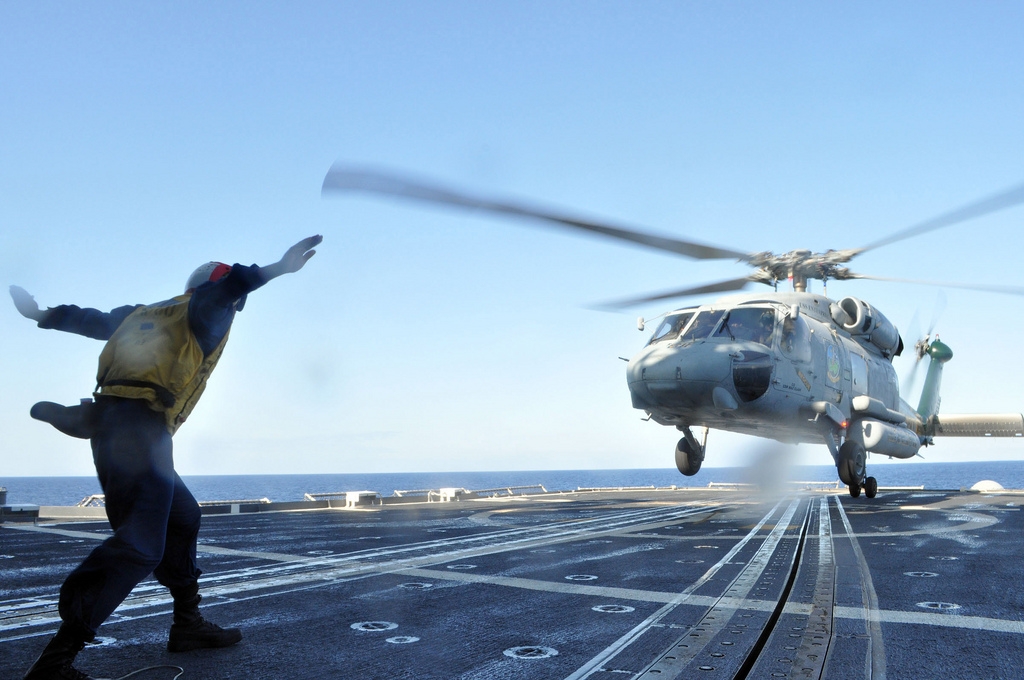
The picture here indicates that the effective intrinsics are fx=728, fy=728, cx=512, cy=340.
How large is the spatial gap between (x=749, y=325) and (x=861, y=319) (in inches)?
172

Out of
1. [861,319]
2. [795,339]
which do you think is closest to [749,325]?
[795,339]

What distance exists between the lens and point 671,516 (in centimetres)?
1612

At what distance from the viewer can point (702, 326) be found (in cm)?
1527

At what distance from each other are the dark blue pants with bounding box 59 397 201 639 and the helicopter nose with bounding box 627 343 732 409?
1121cm

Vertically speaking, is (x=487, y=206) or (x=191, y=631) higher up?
(x=487, y=206)

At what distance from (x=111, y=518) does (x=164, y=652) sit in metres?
0.87

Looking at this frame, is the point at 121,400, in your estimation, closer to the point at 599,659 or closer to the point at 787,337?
the point at 599,659

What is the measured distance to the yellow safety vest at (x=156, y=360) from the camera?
12.6 ft

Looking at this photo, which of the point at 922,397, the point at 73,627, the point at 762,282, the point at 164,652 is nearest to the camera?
the point at 73,627

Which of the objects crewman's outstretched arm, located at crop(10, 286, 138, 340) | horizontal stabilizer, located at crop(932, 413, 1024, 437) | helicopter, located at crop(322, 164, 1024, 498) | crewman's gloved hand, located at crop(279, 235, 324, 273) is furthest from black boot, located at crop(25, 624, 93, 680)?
horizontal stabilizer, located at crop(932, 413, 1024, 437)

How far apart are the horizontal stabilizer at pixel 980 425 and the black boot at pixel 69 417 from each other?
2534 centimetres

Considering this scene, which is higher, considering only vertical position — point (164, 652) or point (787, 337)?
point (787, 337)

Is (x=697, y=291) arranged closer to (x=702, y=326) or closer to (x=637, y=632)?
(x=702, y=326)

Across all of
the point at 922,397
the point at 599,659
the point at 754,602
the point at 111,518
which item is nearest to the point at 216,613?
the point at 111,518
